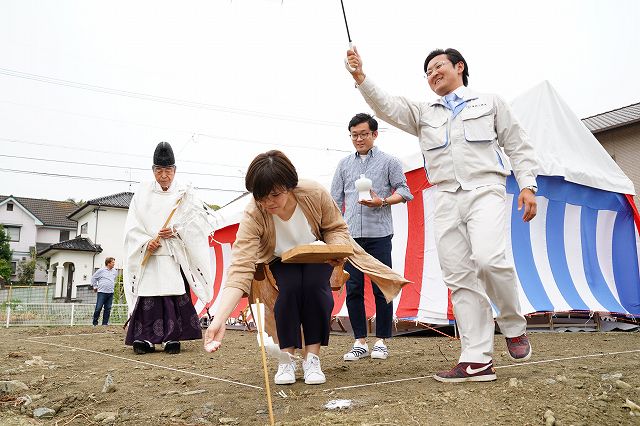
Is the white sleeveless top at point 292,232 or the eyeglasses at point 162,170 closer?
the white sleeveless top at point 292,232

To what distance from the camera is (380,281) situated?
102 inches

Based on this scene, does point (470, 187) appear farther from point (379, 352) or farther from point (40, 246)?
point (40, 246)

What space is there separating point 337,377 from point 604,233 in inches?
180

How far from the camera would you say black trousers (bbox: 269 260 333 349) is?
2.61 m

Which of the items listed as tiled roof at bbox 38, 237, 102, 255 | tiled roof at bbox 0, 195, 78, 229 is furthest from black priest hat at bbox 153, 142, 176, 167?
tiled roof at bbox 0, 195, 78, 229

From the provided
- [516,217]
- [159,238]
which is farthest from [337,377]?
[516,217]

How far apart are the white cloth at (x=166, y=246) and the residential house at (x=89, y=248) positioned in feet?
75.8

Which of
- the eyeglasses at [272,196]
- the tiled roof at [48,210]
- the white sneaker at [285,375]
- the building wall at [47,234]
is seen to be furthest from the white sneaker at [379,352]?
the building wall at [47,234]

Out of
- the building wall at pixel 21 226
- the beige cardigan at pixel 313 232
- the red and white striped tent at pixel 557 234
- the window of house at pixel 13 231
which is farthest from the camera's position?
the building wall at pixel 21 226

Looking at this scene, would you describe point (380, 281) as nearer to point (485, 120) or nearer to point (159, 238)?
point (485, 120)

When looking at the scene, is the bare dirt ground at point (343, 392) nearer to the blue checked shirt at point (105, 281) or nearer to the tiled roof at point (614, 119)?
the blue checked shirt at point (105, 281)

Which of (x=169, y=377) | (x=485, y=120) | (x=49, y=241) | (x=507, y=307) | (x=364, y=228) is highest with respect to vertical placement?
(x=49, y=241)

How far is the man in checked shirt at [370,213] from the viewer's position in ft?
11.4

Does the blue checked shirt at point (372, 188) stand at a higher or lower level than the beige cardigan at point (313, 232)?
higher
